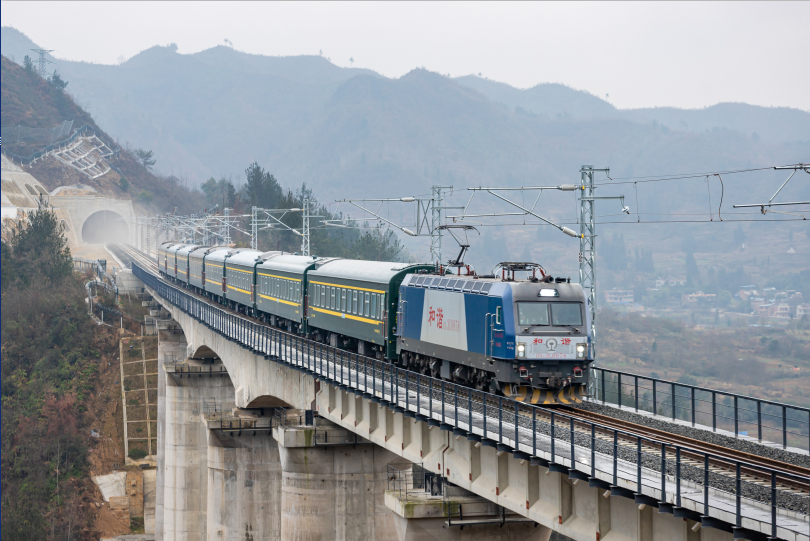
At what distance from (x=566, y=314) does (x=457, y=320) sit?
12.9 ft

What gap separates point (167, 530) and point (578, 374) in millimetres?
47742

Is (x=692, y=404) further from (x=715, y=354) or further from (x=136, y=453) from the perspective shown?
(x=715, y=354)

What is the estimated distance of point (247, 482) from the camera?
4666 centimetres

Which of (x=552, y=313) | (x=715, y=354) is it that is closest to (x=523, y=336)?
(x=552, y=313)

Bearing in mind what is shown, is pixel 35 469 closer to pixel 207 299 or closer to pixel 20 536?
pixel 20 536

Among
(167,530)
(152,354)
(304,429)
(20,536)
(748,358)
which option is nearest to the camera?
(304,429)

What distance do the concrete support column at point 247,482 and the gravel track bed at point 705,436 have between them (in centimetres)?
2527

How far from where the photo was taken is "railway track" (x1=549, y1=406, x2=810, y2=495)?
14.9 meters

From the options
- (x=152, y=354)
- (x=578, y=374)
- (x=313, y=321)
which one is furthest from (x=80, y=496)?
(x=578, y=374)

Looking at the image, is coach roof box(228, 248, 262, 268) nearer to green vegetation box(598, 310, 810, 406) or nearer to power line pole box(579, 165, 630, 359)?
power line pole box(579, 165, 630, 359)

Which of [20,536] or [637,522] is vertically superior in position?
[637,522]

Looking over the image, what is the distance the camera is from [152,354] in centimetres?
10644

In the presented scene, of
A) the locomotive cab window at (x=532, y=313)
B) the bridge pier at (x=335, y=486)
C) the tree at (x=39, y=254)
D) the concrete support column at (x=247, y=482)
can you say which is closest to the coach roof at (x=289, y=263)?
the concrete support column at (x=247, y=482)

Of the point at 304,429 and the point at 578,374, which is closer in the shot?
the point at 578,374
